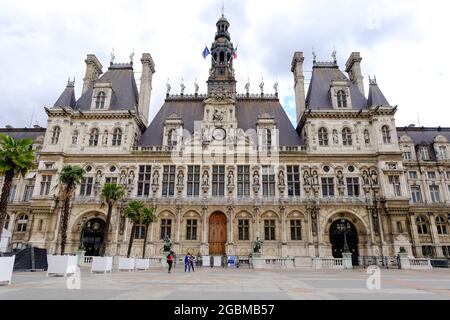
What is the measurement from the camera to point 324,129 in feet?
126

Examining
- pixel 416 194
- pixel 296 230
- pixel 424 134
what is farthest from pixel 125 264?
pixel 424 134

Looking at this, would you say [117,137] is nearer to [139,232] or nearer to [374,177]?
[139,232]

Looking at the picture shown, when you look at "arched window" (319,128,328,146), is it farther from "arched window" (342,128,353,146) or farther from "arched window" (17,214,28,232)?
"arched window" (17,214,28,232)

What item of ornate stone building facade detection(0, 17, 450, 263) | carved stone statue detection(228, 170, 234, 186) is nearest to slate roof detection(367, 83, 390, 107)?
ornate stone building facade detection(0, 17, 450, 263)

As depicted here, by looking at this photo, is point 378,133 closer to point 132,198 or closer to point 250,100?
point 250,100

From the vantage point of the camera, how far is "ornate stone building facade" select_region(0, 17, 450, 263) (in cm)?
3450

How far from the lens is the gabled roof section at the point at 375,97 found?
3869cm

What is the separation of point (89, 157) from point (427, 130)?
158 feet

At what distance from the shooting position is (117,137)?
38812 mm

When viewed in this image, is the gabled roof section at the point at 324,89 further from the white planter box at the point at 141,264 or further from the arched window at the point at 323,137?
the white planter box at the point at 141,264

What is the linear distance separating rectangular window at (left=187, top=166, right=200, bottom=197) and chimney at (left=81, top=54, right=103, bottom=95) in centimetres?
2078

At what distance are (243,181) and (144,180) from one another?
12085 mm
